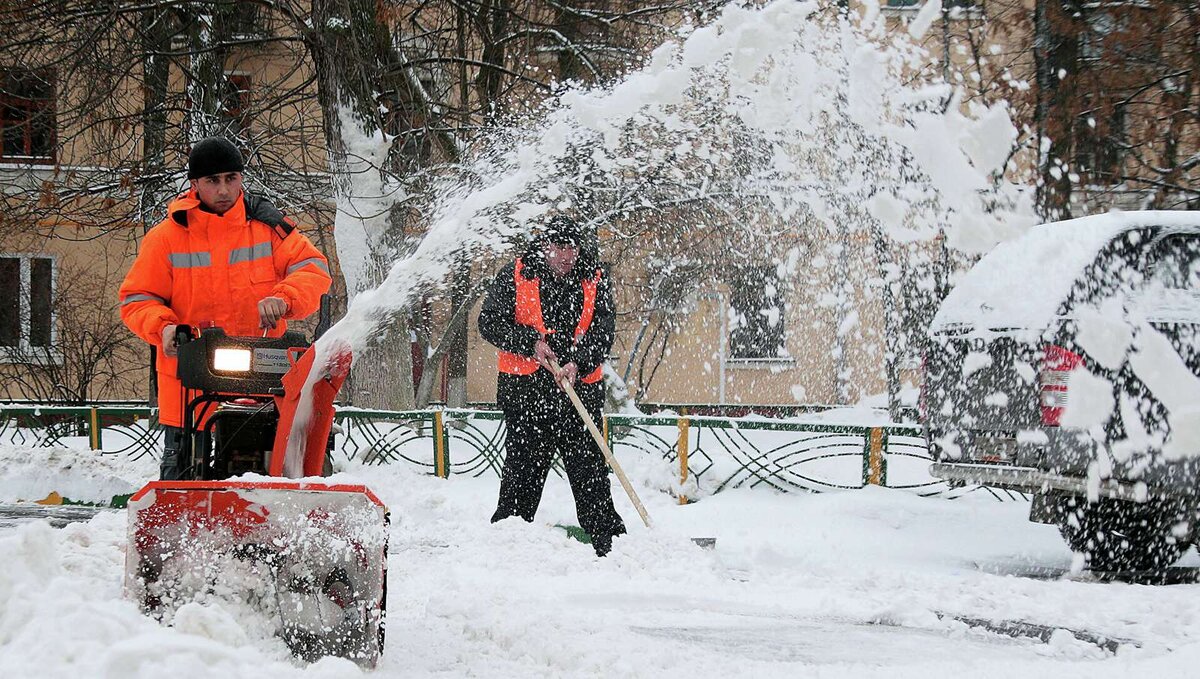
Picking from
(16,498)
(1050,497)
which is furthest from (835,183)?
(16,498)

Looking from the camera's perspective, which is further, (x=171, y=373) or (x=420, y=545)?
(x=420, y=545)

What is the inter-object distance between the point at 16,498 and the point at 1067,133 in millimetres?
9376

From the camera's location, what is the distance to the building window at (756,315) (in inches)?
538

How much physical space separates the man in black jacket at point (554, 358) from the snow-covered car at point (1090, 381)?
1.86 meters

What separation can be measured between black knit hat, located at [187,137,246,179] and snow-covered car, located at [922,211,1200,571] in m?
3.89

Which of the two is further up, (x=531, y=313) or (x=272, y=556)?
(x=531, y=313)

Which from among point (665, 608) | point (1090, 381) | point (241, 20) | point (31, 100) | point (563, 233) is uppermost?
point (241, 20)

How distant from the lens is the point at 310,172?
1398 cm

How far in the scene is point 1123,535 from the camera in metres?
6.55

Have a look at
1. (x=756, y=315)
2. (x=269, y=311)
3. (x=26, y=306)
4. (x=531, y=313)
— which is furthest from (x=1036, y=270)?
(x=26, y=306)

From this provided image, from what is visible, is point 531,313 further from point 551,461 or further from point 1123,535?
point 1123,535

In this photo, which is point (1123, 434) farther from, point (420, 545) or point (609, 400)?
point (609, 400)

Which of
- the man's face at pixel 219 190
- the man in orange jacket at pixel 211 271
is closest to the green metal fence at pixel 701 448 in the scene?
the man in orange jacket at pixel 211 271

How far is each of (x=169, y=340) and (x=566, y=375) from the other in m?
2.48
